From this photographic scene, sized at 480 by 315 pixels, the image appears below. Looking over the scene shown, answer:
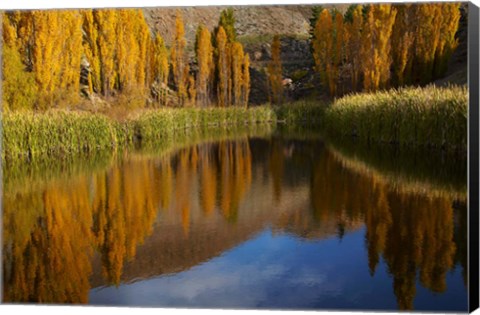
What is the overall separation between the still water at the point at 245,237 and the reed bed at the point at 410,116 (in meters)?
0.51

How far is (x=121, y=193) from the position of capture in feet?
26.0

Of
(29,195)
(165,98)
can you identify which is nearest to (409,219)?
(29,195)

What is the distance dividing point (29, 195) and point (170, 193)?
190cm

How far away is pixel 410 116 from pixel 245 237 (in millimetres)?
6087

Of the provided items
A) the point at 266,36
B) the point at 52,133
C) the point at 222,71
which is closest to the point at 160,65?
the point at 222,71

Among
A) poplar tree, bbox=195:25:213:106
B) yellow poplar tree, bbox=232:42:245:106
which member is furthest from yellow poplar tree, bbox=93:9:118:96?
yellow poplar tree, bbox=232:42:245:106

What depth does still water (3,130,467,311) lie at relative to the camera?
4262 millimetres

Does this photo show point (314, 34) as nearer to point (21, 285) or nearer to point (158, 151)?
point (158, 151)

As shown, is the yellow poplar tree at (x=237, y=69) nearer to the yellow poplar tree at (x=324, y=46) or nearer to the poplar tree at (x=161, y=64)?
the yellow poplar tree at (x=324, y=46)

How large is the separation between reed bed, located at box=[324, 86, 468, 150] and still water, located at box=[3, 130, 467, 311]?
0.51 metres

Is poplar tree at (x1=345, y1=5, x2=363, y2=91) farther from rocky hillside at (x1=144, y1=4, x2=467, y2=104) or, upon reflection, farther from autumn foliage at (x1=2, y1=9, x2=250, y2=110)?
autumn foliage at (x1=2, y1=9, x2=250, y2=110)

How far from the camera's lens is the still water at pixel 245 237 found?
426 cm

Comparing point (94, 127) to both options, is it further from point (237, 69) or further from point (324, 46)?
point (324, 46)

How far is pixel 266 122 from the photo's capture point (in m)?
18.3
